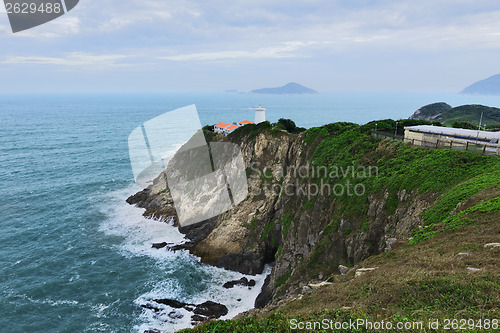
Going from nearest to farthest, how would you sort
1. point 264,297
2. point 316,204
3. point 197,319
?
point 197,319, point 264,297, point 316,204

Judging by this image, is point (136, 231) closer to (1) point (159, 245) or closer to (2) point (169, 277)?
(1) point (159, 245)

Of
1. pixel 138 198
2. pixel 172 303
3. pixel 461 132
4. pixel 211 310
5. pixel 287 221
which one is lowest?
pixel 211 310

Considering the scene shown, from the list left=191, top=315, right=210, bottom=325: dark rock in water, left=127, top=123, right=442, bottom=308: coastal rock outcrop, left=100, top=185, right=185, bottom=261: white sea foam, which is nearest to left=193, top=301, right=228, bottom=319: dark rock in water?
left=191, top=315, right=210, bottom=325: dark rock in water

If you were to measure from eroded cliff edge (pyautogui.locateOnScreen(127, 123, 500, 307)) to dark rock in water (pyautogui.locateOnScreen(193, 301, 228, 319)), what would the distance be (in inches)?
173

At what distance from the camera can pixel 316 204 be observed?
33.7 metres

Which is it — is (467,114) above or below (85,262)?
above

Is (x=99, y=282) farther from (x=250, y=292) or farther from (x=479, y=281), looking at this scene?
(x=479, y=281)

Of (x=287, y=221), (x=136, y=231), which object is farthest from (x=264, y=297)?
(x=136, y=231)

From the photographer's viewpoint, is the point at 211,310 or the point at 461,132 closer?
the point at 461,132

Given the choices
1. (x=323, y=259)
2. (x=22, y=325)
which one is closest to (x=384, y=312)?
(x=323, y=259)

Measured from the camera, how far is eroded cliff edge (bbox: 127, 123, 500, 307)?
79.4ft

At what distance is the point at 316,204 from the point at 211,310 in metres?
17.2

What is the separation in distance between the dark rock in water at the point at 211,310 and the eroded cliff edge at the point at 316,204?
4.40 meters

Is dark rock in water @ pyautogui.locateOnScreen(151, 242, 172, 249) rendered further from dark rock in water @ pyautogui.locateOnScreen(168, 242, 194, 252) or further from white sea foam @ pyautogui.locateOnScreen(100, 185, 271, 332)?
dark rock in water @ pyautogui.locateOnScreen(168, 242, 194, 252)
